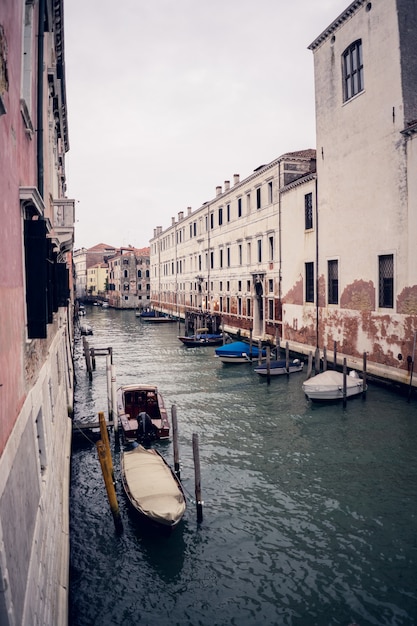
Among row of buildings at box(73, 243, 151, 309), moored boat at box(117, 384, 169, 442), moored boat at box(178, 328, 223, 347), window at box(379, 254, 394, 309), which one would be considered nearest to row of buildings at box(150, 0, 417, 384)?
window at box(379, 254, 394, 309)

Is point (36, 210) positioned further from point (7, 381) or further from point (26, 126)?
point (7, 381)

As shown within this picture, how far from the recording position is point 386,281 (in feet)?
56.9

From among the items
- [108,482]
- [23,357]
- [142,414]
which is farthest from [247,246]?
[23,357]

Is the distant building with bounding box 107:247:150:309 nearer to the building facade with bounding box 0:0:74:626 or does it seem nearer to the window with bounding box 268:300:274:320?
the window with bounding box 268:300:274:320

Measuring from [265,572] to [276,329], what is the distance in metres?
19.8

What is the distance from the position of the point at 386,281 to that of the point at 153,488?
12484 mm

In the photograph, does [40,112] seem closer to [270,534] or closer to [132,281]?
[270,534]

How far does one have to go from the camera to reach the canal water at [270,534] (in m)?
6.35

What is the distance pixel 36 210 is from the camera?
5.25 meters

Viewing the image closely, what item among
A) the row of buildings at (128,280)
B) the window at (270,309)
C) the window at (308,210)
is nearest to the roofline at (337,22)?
the window at (308,210)

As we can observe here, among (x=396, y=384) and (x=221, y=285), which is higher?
(x=221, y=285)

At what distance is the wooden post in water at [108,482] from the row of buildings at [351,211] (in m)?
11.5

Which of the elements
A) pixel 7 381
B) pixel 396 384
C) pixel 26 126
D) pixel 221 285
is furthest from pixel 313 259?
pixel 7 381

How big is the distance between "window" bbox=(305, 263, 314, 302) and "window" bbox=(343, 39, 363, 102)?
301 inches
